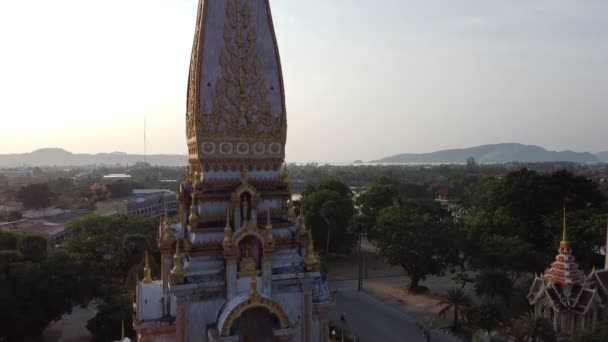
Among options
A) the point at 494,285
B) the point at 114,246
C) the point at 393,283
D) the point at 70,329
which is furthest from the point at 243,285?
the point at 393,283

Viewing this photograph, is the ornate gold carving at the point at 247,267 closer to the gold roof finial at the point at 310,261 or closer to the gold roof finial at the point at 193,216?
the gold roof finial at the point at 310,261

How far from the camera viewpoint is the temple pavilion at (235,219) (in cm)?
1104

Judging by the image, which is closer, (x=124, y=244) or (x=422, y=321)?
(x=422, y=321)

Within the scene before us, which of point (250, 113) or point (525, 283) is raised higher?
point (250, 113)

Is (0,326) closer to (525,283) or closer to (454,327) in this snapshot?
(454,327)

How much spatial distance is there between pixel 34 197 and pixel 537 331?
288 feet

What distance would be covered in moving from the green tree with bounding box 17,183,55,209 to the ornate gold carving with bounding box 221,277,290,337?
86758mm

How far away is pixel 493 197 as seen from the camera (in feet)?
160

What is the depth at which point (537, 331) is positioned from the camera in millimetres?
22594

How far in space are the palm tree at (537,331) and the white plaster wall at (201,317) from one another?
60.1ft

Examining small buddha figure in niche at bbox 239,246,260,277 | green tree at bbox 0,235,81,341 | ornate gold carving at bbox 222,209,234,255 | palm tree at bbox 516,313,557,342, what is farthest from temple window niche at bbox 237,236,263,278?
green tree at bbox 0,235,81,341

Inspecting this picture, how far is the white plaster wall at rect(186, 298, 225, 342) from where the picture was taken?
10.9m

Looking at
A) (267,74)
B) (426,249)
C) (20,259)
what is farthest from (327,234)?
(267,74)

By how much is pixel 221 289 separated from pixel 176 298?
3.56 feet
